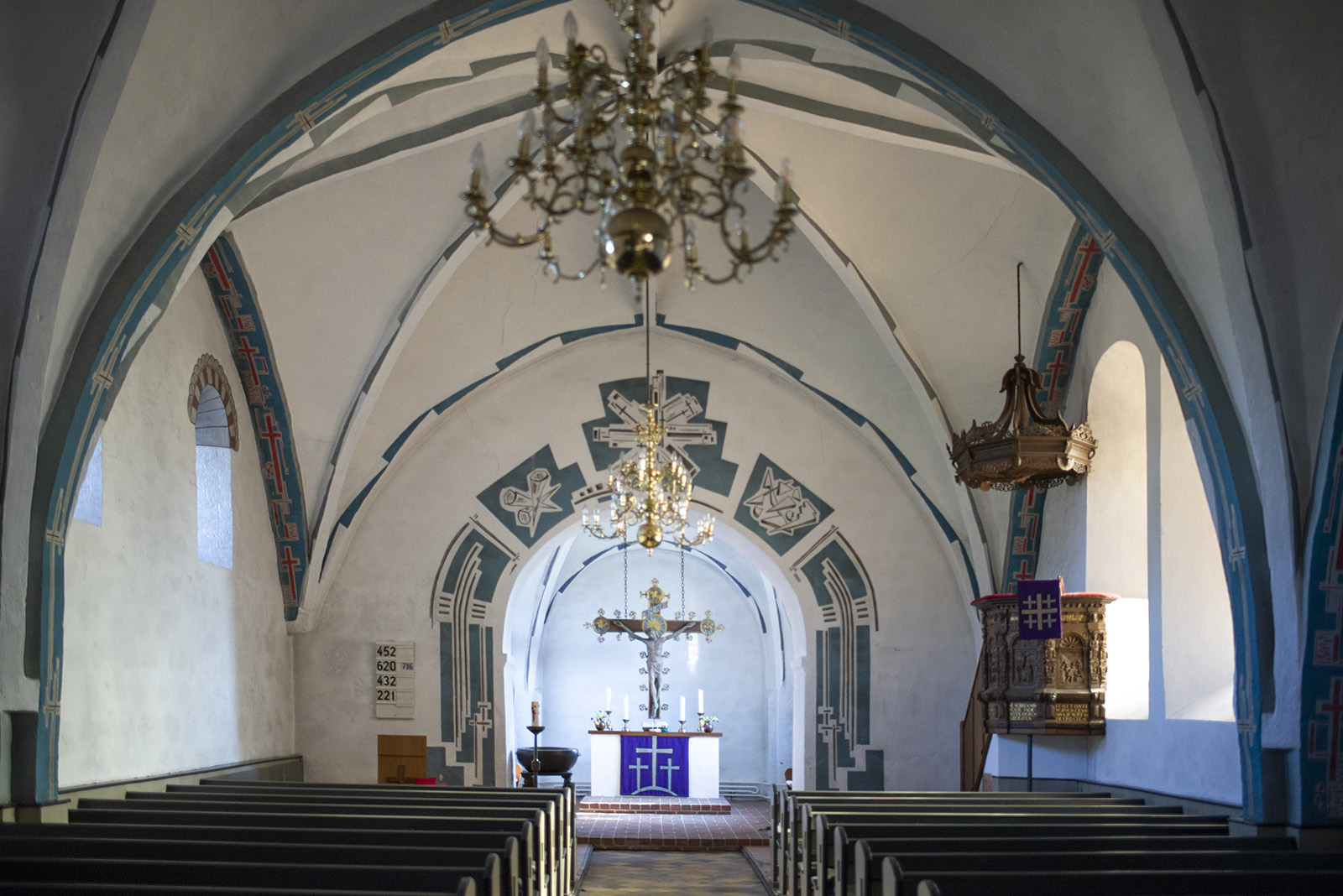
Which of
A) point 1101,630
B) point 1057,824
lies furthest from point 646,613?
point 1057,824

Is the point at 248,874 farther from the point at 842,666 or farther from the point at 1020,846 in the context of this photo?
the point at 842,666

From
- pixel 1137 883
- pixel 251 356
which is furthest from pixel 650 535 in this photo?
pixel 1137 883

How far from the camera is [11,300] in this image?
645 centimetres

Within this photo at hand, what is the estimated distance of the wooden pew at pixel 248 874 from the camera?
15.1 ft

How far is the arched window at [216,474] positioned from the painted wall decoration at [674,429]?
3.94 meters

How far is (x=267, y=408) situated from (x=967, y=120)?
24.2ft

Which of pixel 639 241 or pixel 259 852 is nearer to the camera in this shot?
pixel 639 241

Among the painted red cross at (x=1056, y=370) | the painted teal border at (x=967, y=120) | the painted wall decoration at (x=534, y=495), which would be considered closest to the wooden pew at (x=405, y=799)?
the painted teal border at (x=967, y=120)

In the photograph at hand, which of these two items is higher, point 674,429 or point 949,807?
point 674,429

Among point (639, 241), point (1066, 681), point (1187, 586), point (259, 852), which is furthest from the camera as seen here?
point (1066, 681)

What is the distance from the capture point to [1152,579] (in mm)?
9289

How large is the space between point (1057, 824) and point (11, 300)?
6549mm

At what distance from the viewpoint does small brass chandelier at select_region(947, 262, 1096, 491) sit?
950cm

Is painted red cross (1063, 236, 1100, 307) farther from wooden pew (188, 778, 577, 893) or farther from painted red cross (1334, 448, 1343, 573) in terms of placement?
wooden pew (188, 778, 577, 893)
